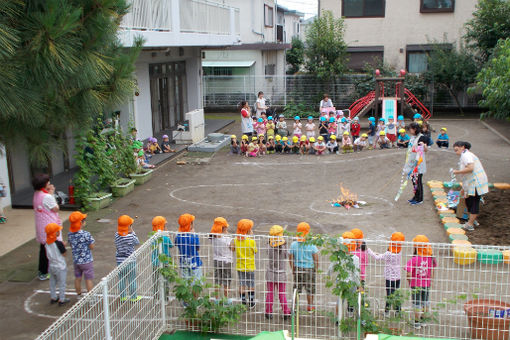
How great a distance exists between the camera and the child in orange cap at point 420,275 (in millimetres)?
6078

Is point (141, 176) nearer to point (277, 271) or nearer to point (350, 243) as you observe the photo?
point (277, 271)

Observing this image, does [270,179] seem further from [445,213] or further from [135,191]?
[445,213]

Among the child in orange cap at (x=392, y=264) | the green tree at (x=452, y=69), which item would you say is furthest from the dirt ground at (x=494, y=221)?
the green tree at (x=452, y=69)

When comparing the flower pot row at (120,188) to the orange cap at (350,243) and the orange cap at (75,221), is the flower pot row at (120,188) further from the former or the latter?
the orange cap at (350,243)

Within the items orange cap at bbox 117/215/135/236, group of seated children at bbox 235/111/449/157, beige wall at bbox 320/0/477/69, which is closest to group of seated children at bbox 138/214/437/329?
orange cap at bbox 117/215/135/236

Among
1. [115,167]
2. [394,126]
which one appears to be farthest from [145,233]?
[394,126]

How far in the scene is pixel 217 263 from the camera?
22.8 feet

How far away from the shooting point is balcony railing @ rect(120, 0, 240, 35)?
14914 mm

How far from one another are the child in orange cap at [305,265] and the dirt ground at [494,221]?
4.42 m

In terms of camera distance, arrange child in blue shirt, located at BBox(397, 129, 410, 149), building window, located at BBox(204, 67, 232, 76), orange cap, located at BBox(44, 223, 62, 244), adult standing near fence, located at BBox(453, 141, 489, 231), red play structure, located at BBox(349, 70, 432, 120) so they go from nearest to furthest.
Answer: orange cap, located at BBox(44, 223, 62, 244), adult standing near fence, located at BBox(453, 141, 489, 231), child in blue shirt, located at BBox(397, 129, 410, 149), red play structure, located at BBox(349, 70, 432, 120), building window, located at BBox(204, 67, 232, 76)

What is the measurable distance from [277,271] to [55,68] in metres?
3.74

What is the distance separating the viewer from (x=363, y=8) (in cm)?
2755

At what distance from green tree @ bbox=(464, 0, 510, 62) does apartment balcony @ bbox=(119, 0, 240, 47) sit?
10685mm

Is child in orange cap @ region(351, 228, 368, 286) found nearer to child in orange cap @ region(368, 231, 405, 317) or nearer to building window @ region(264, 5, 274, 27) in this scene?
child in orange cap @ region(368, 231, 405, 317)
